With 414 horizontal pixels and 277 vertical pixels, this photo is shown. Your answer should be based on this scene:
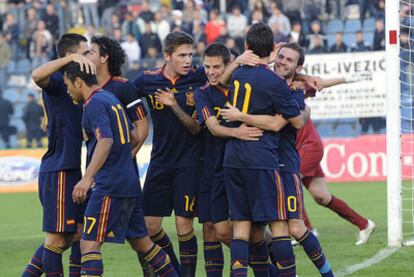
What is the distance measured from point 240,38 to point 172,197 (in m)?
15.2

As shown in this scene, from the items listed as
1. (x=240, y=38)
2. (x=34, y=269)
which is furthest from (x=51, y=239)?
(x=240, y=38)

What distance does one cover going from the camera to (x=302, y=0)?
25219mm

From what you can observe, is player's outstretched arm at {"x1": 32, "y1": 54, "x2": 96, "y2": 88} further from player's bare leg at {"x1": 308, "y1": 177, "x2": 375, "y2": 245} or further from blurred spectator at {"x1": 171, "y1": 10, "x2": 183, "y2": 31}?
blurred spectator at {"x1": 171, "y1": 10, "x2": 183, "y2": 31}

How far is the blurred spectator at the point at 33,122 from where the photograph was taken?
2195 centimetres

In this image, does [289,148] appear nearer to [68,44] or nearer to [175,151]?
[175,151]

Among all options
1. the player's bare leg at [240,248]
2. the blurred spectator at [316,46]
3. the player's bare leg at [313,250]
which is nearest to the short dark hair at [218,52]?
the player's bare leg at [240,248]

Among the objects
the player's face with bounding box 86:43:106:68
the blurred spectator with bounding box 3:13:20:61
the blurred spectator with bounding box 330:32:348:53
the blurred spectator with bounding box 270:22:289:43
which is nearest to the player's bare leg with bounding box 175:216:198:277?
the player's face with bounding box 86:43:106:68

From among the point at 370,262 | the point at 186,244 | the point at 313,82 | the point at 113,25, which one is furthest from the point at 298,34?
the point at 186,244

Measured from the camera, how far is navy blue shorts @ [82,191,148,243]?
25.9 feet

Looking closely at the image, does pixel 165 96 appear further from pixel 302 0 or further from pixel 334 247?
pixel 302 0

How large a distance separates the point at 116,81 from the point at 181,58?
0.69m

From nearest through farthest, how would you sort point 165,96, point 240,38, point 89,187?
point 89,187, point 165,96, point 240,38

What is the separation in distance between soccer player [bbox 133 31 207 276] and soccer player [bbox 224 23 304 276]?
0.95 metres

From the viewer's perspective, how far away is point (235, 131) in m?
8.46
